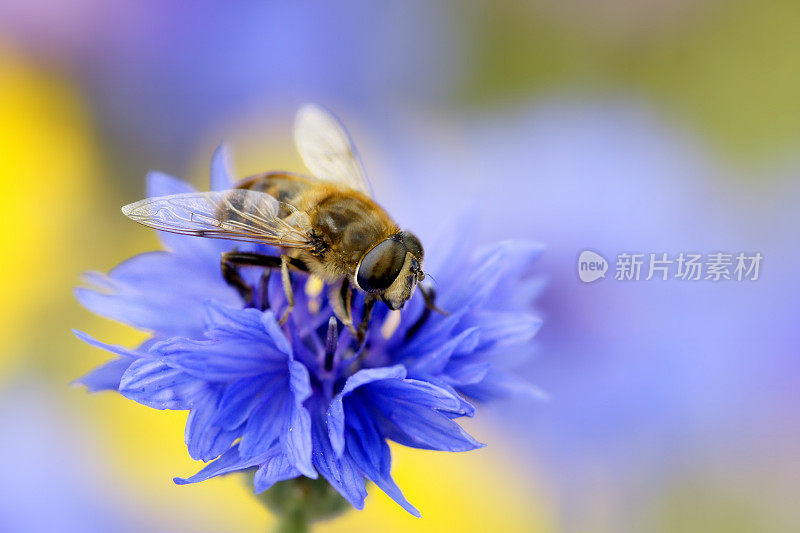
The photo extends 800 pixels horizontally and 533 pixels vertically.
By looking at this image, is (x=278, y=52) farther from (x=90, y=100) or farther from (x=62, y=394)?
(x=62, y=394)

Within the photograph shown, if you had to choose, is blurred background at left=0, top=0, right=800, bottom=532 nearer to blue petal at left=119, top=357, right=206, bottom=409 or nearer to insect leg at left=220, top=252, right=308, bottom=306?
insect leg at left=220, top=252, right=308, bottom=306

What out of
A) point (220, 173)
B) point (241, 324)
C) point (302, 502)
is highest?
point (220, 173)

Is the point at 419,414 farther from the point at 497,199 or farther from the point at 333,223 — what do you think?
the point at 497,199

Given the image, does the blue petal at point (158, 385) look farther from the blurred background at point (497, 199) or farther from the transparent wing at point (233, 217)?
the blurred background at point (497, 199)

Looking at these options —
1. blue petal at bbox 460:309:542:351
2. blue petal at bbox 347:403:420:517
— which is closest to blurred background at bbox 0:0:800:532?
blue petal at bbox 460:309:542:351

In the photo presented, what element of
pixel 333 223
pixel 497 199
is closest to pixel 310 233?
pixel 333 223

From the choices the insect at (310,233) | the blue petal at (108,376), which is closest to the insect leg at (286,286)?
the insect at (310,233)
